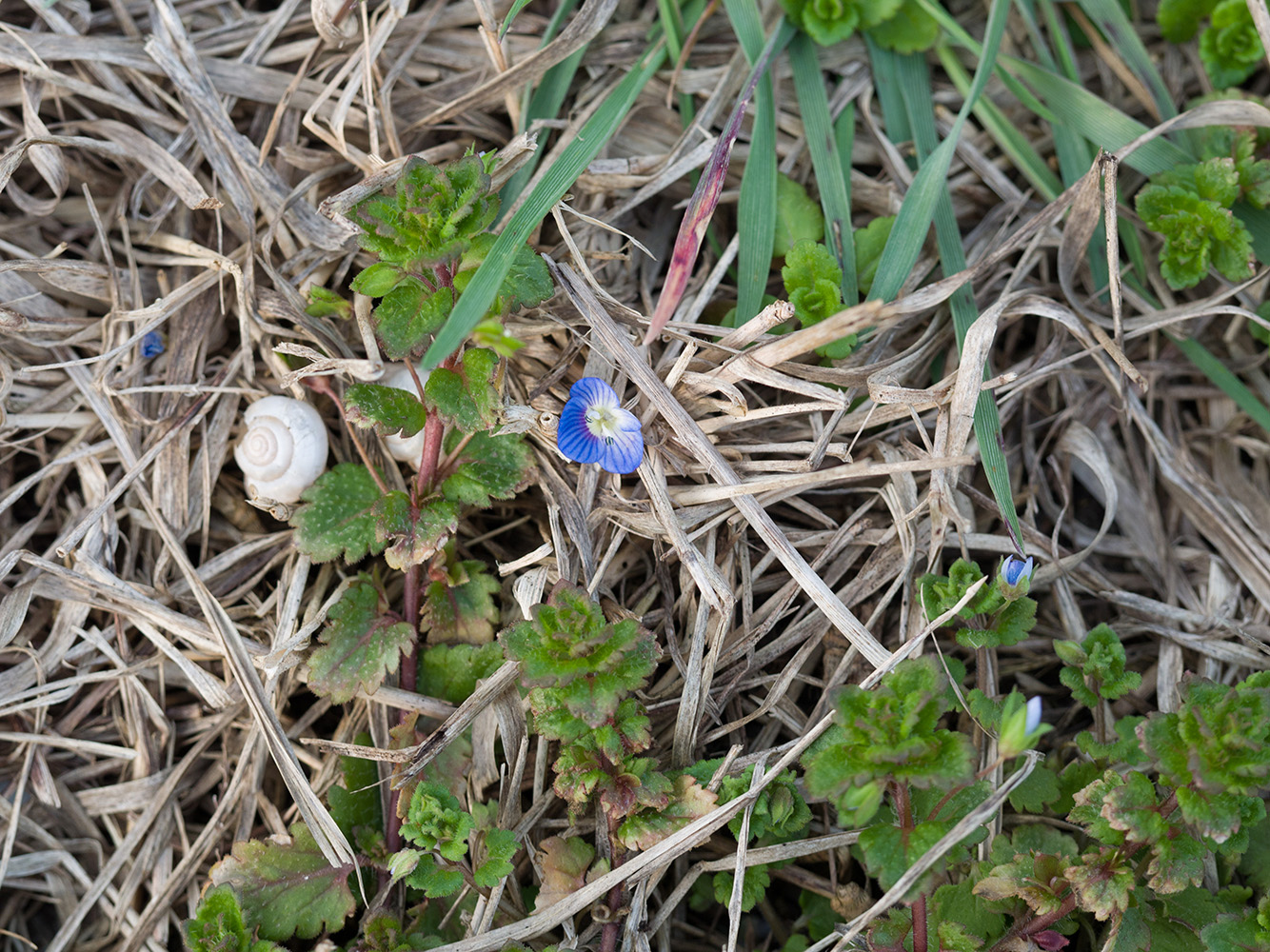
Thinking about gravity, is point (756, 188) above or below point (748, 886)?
above

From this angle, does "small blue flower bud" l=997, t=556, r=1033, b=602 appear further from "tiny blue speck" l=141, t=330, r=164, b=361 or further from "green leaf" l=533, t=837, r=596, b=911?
"tiny blue speck" l=141, t=330, r=164, b=361

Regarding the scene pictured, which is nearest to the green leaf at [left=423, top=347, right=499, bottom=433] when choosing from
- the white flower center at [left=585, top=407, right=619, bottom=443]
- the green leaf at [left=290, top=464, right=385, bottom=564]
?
the white flower center at [left=585, top=407, right=619, bottom=443]

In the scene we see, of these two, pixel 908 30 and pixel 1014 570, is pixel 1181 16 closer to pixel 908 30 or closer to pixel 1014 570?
pixel 908 30

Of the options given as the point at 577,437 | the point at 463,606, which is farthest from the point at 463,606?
the point at 577,437

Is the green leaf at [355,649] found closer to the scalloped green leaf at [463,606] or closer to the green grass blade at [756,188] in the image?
the scalloped green leaf at [463,606]

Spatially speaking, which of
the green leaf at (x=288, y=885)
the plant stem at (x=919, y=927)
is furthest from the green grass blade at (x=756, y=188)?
the green leaf at (x=288, y=885)
